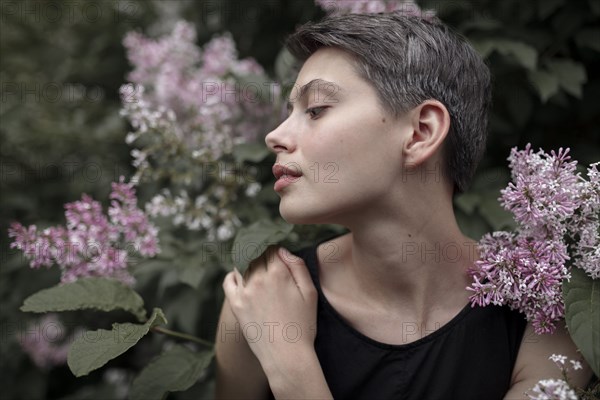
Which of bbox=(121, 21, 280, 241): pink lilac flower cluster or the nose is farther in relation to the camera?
bbox=(121, 21, 280, 241): pink lilac flower cluster

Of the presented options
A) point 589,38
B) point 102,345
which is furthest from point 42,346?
point 589,38

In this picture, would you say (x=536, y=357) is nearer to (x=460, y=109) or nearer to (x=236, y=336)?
(x=460, y=109)

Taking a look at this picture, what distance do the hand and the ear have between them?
1.17 ft

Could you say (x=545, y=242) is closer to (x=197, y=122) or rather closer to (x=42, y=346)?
(x=197, y=122)

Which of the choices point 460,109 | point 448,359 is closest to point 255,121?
point 460,109

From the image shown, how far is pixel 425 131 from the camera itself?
51.3 inches

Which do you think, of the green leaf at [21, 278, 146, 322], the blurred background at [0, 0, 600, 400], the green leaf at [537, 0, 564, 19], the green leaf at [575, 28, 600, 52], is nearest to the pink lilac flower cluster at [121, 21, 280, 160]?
the blurred background at [0, 0, 600, 400]

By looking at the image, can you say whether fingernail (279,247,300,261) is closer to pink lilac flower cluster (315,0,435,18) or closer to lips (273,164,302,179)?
lips (273,164,302,179)

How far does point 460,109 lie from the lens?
1.35 meters

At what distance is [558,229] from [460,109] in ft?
1.06

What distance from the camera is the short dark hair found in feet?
4.20

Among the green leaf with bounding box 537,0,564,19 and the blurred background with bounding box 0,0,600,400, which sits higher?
the green leaf with bounding box 537,0,564,19

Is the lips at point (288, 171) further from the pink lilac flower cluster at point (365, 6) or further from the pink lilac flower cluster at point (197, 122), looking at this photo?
the pink lilac flower cluster at point (365, 6)

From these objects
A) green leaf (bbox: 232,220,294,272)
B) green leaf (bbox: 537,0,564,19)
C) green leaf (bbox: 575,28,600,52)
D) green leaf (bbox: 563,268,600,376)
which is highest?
green leaf (bbox: 537,0,564,19)
